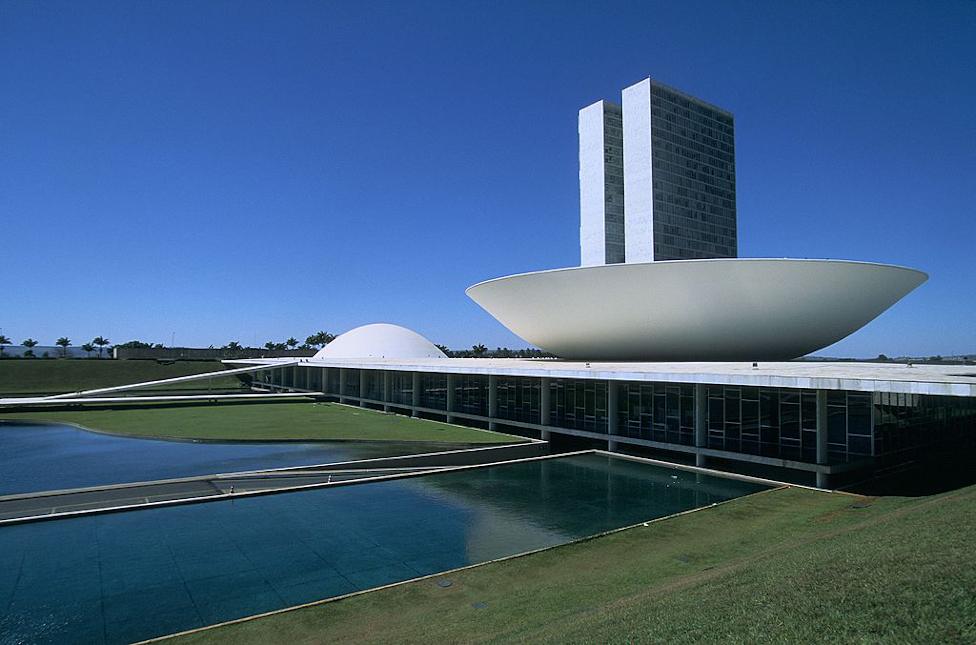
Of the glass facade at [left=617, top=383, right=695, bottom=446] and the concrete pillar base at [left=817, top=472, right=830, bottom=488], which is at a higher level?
the glass facade at [left=617, top=383, right=695, bottom=446]

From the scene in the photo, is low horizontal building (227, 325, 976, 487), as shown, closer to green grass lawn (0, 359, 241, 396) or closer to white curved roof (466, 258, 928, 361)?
white curved roof (466, 258, 928, 361)

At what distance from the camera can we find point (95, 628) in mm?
6293

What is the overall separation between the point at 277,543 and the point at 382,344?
35.9 metres

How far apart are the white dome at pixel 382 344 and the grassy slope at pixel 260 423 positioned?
13.1 metres

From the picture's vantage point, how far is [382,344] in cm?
4456

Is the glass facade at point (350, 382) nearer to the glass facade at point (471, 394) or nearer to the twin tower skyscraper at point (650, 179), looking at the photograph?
the glass facade at point (471, 394)

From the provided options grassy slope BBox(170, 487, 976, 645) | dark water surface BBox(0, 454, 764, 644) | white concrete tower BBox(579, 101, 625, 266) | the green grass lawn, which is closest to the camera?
grassy slope BBox(170, 487, 976, 645)

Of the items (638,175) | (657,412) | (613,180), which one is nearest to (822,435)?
(657,412)

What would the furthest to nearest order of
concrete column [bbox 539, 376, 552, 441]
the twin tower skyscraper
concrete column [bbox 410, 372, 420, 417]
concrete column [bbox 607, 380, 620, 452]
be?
the twin tower skyscraper → concrete column [bbox 410, 372, 420, 417] → concrete column [bbox 539, 376, 552, 441] → concrete column [bbox 607, 380, 620, 452]

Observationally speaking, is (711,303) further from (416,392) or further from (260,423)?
(260,423)

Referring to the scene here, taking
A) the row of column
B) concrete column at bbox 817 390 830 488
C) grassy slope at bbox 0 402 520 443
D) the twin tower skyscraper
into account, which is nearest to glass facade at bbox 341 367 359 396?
grassy slope at bbox 0 402 520 443

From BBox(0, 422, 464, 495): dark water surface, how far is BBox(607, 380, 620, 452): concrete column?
14.9 ft

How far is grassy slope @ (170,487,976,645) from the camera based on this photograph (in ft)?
14.0

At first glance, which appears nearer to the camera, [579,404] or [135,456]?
[135,456]
